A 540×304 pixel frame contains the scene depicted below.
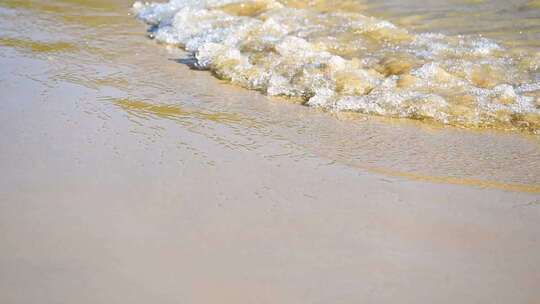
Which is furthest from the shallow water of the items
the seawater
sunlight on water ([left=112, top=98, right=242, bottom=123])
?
the seawater

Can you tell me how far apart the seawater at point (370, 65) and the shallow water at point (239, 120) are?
0.55ft

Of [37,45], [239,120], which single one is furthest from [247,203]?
[37,45]

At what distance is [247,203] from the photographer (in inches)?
88.0

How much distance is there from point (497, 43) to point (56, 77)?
3547 millimetres

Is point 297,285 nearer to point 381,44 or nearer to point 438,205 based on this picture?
point 438,205

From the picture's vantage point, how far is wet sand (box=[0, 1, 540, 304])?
1745 mm

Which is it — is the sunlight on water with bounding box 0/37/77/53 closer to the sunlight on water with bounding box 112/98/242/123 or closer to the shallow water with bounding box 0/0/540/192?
the shallow water with bounding box 0/0/540/192

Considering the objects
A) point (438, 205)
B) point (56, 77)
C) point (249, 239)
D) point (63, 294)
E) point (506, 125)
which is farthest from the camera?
point (56, 77)

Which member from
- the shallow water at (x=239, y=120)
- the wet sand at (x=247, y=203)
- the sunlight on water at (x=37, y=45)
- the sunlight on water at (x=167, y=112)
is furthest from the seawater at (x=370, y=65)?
the sunlight on water at (x=37, y=45)

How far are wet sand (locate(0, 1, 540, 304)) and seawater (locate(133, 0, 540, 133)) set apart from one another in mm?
272

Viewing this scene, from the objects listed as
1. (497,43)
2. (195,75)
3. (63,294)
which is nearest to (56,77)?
(195,75)

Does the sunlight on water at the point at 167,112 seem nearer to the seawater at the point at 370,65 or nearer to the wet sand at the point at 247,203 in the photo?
the wet sand at the point at 247,203

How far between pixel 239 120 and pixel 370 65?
1685 millimetres

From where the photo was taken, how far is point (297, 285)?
1741mm
